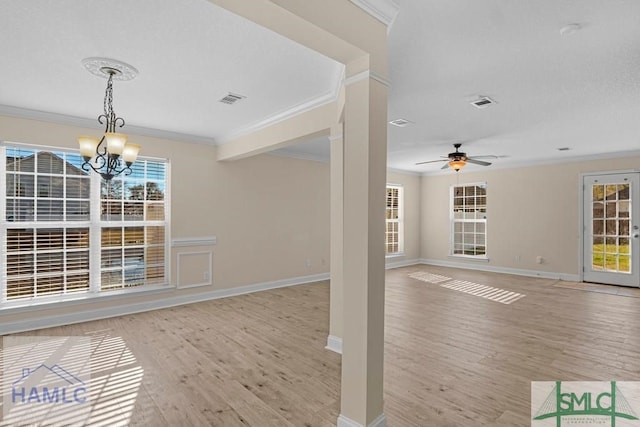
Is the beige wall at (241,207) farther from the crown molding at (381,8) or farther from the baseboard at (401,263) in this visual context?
the crown molding at (381,8)

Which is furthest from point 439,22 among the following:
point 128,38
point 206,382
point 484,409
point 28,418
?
point 28,418

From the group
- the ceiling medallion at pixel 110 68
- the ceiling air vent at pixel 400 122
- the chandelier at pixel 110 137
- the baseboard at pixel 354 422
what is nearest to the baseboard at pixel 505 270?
the ceiling air vent at pixel 400 122

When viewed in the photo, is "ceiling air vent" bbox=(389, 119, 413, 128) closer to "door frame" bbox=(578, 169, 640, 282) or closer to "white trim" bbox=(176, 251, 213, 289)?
"white trim" bbox=(176, 251, 213, 289)

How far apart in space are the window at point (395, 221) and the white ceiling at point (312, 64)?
4241 mm

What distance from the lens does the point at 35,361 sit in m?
3.13

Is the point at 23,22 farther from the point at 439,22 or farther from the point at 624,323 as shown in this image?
the point at 624,323

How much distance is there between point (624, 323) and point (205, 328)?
5.13 m

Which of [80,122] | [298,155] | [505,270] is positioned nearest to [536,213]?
[505,270]

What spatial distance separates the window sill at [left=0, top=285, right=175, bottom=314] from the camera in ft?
12.8

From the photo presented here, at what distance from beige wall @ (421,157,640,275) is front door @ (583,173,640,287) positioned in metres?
0.18

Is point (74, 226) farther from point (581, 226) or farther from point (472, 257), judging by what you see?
point (581, 226)

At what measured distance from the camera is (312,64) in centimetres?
273


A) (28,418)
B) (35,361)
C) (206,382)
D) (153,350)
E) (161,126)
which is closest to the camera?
(28,418)

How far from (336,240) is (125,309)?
3261 millimetres
